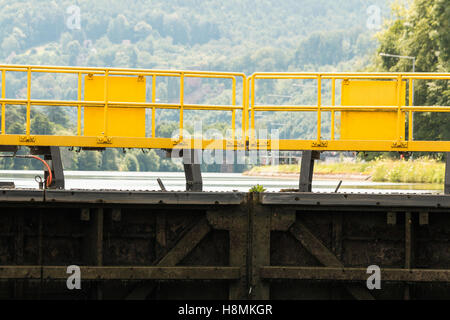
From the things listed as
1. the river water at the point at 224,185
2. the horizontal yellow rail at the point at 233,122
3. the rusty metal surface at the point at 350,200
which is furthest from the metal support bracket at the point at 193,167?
the river water at the point at 224,185

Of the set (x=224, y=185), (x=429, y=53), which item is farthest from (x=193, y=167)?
(x=429, y=53)

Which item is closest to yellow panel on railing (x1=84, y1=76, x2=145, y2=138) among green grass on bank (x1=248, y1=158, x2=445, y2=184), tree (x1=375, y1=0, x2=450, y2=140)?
green grass on bank (x1=248, y1=158, x2=445, y2=184)

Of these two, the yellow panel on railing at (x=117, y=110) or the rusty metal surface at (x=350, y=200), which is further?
the yellow panel on railing at (x=117, y=110)

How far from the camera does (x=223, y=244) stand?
32.8 feet

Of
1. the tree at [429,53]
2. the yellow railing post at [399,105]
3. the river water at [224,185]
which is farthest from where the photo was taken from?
the tree at [429,53]

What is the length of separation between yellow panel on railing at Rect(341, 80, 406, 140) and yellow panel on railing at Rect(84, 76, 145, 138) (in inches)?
136

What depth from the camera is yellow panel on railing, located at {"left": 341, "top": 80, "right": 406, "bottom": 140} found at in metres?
12.0

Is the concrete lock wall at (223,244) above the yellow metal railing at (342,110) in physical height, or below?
below

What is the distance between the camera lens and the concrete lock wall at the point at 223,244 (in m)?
9.70

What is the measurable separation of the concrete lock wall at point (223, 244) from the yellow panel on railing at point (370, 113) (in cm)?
241

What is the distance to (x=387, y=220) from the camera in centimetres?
992

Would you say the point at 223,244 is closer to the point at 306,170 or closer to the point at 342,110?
the point at 306,170

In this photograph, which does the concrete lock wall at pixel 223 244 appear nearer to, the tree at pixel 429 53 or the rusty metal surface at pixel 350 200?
the rusty metal surface at pixel 350 200
